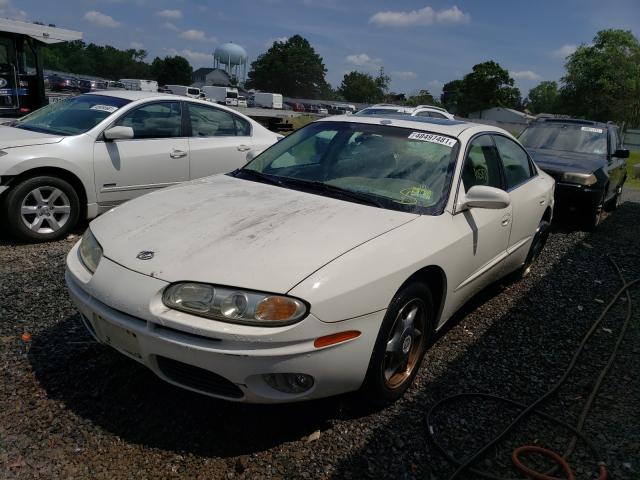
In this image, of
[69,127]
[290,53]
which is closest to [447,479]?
[69,127]

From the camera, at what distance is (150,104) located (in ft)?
19.5

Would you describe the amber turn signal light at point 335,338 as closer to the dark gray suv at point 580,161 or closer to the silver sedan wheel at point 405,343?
the silver sedan wheel at point 405,343

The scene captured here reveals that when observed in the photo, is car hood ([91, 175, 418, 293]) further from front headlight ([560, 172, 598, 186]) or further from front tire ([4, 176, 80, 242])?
front headlight ([560, 172, 598, 186])

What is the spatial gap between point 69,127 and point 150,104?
898mm

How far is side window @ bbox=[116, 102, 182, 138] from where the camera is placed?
5.75 m

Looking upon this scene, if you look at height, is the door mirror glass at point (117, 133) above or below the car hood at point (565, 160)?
above

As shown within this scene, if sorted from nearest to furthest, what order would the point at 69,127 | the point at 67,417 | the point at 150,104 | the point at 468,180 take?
the point at 67,417
the point at 468,180
the point at 69,127
the point at 150,104

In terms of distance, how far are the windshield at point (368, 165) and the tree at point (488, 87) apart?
7774 cm

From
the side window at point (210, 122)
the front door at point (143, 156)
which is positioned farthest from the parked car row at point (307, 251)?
the side window at point (210, 122)

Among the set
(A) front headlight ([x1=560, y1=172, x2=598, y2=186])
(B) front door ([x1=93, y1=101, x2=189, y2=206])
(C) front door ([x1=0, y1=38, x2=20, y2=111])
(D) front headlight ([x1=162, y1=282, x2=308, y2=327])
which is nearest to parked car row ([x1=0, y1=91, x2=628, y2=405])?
(D) front headlight ([x1=162, y1=282, x2=308, y2=327])

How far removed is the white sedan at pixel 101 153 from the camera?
5012 millimetres

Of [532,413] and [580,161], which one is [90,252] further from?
[580,161]

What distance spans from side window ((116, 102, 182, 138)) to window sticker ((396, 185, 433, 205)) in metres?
3.71

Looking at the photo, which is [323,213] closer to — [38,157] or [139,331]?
[139,331]
